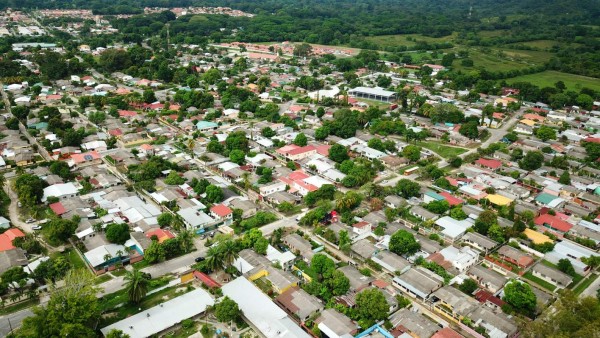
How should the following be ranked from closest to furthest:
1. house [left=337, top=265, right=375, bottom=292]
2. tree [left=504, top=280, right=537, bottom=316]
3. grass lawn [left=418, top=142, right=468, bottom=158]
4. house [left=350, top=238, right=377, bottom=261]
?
1. tree [left=504, top=280, right=537, bottom=316]
2. house [left=337, top=265, right=375, bottom=292]
3. house [left=350, top=238, right=377, bottom=261]
4. grass lawn [left=418, top=142, right=468, bottom=158]

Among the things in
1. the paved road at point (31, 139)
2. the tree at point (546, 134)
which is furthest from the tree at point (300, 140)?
the tree at point (546, 134)

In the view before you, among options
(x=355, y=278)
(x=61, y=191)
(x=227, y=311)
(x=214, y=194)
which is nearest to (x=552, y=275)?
(x=355, y=278)

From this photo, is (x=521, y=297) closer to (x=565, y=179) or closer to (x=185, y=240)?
(x=565, y=179)

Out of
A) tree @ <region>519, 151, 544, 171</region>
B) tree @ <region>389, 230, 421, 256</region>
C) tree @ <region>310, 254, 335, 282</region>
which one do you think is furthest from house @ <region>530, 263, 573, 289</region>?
tree @ <region>519, 151, 544, 171</region>

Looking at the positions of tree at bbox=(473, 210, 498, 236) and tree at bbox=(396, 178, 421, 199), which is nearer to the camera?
tree at bbox=(473, 210, 498, 236)

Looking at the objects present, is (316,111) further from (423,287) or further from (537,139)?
(423,287)

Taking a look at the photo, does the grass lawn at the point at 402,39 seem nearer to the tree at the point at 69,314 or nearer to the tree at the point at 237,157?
the tree at the point at 237,157

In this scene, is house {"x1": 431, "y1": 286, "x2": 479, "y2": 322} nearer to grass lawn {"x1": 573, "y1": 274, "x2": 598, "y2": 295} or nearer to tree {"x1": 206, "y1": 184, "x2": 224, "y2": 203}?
grass lawn {"x1": 573, "y1": 274, "x2": 598, "y2": 295}
